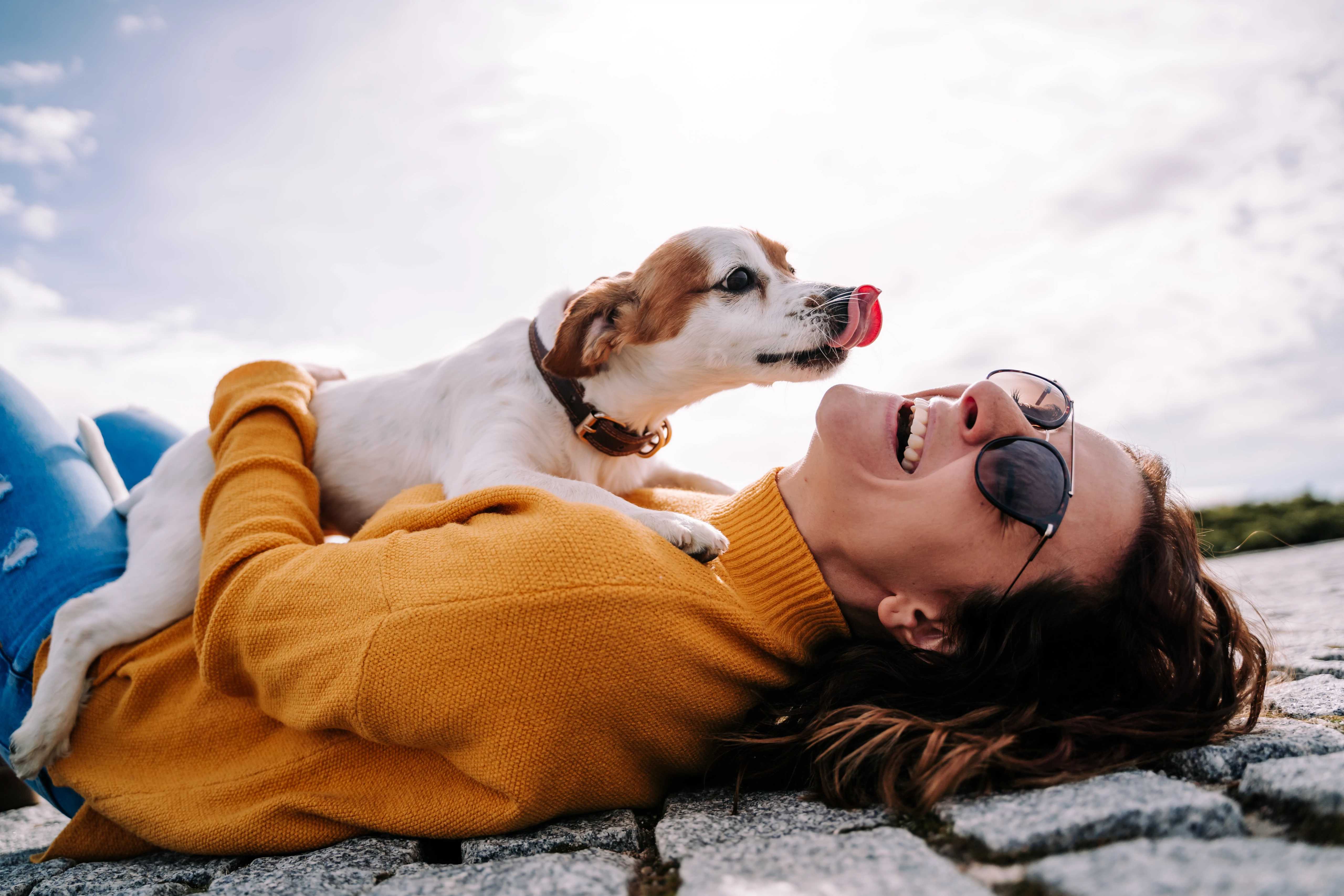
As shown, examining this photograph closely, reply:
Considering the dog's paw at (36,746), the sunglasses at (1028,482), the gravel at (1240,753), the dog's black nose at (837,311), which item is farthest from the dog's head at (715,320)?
the dog's paw at (36,746)

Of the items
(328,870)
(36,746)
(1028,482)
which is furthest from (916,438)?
(36,746)

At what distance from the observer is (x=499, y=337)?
120 inches

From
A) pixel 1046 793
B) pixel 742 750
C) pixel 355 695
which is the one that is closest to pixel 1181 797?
pixel 1046 793

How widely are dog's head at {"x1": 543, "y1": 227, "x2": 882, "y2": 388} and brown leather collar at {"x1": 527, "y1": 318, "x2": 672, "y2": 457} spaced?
77 mm

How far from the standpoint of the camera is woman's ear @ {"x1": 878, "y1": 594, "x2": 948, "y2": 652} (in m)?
1.78

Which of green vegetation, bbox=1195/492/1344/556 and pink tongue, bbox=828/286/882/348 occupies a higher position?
pink tongue, bbox=828/286/882/348

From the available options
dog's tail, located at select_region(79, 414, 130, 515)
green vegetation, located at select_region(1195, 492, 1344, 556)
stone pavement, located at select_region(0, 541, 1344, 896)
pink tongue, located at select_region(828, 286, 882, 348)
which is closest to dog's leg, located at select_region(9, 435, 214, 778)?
stone pavement, located at select_region(0, 541, 1344, 896)

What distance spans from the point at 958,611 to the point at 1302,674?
1544mm

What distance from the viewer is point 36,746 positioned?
210 cm

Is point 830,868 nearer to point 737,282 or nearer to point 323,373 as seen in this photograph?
point 737,282

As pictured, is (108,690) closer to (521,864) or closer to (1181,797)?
(521,864)

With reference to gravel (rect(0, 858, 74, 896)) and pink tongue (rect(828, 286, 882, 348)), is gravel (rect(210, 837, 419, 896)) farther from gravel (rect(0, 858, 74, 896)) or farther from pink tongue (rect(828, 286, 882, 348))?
pink tongue (rect(828, 286, 882, 348))

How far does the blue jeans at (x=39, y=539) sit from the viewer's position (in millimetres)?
2344

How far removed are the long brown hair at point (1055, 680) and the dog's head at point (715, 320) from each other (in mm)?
1105
